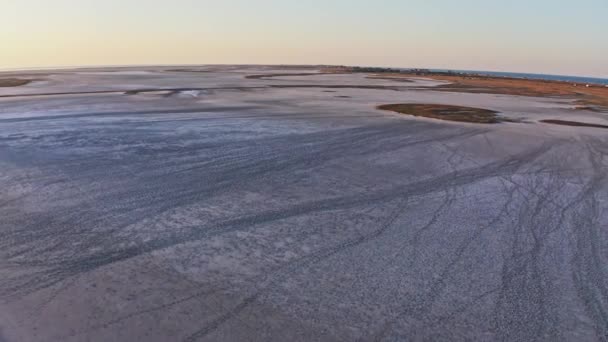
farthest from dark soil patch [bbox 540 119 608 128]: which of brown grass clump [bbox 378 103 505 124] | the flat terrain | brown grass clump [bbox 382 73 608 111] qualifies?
brown grass clump [bbox 382 73 608 111]

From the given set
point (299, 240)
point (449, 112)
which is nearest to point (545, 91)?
point (449, 112)

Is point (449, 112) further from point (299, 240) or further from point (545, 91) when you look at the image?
point (545, 91)

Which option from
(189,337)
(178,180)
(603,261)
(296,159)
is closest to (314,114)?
(296,159)

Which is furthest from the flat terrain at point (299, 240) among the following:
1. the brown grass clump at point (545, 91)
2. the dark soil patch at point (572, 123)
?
the brown grass clump at point (545, 91)

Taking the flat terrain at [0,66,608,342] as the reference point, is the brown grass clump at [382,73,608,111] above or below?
above

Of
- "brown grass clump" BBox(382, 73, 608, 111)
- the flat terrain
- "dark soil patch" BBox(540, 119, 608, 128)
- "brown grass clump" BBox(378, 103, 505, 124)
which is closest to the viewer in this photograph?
the flat terrain

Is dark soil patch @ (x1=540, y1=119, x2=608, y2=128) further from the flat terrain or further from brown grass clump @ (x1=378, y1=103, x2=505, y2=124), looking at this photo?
the flat terrain

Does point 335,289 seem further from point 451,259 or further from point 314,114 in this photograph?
point 314,114

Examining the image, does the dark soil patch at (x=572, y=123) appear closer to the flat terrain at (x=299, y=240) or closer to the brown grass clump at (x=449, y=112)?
the brown grass clump at (x=449, y=112)
